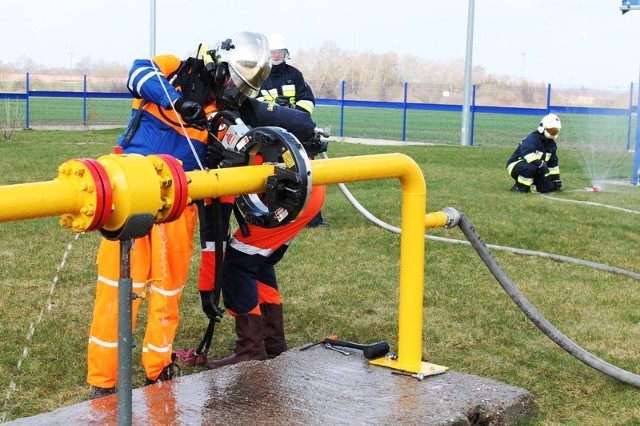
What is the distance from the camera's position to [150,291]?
14.1 feet

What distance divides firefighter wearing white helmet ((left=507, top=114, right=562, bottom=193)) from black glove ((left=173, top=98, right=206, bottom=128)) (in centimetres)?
872

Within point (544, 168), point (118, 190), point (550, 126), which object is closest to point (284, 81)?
point (544, 168)

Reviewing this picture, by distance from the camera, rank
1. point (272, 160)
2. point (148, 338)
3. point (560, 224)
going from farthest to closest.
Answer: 1. point (560, 224)
2. point (148, 338)
3. point (272, 160)

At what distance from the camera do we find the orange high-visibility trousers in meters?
4.00

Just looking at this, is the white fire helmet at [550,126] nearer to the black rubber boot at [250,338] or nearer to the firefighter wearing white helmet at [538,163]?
the firefighter wearing white helmet at [538,163]

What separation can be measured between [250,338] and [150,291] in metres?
0.65

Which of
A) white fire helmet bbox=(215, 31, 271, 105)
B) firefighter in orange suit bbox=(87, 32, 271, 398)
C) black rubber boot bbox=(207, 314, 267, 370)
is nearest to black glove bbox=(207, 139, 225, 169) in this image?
firefighter in orange suit bbox=(87, 32, 271, 398)

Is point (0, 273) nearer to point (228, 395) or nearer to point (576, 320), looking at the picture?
point (228, 395)

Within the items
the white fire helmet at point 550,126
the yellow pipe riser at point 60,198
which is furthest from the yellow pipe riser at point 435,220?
the white fire helmet at point 550,126

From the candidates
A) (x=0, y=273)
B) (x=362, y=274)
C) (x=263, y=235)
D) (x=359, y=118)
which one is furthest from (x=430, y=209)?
(x=359, y=118)

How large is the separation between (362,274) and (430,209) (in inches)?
122

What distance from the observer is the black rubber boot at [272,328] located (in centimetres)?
500

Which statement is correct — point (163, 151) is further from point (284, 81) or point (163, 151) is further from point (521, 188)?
point (521, 188)

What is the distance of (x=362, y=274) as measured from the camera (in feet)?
22.7
